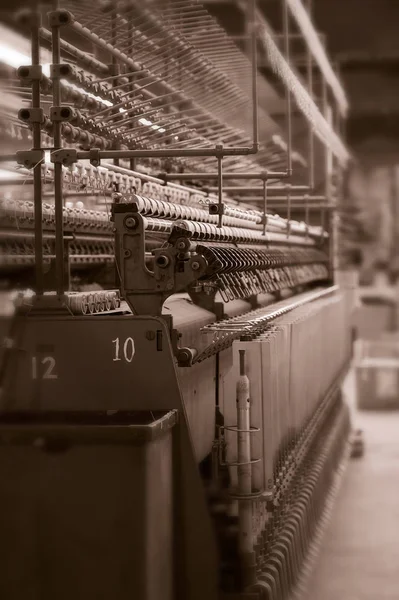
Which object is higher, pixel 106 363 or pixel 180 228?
pixel 180 228

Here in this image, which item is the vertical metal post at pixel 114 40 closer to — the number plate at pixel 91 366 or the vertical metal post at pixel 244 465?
the number plate at pixel 91 366

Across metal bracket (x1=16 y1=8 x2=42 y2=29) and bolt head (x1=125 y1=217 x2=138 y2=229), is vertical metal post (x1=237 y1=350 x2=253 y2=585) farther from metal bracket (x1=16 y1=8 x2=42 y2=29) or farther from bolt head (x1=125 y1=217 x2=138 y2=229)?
metal bracket (x1=16 y1=8 x2=42 y2=29)

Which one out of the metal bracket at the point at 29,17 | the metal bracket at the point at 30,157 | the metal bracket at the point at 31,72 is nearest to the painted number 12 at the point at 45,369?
the metal bracket at the point at 30,157

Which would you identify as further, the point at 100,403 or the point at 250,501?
the point at 250,501

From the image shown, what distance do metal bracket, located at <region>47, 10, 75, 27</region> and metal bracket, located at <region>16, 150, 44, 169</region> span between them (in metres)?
0.39

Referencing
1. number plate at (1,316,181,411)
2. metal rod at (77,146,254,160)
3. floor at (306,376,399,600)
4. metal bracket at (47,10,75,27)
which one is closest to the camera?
number plate at (1,316,181,411)

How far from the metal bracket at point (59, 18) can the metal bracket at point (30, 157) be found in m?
0.39

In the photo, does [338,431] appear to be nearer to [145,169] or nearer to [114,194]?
[145,169]

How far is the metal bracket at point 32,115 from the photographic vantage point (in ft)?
A: 9.72

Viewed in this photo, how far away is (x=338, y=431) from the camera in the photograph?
6875 mm

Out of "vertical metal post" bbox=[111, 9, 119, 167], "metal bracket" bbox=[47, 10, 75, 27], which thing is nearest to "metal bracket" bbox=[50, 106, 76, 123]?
"metal bracket" bbox=[47, 10, 75, 27]

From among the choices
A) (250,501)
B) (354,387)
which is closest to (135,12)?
(250,501)

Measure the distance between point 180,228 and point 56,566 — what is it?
1065 mm

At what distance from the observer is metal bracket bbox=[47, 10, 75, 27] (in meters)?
2.94
